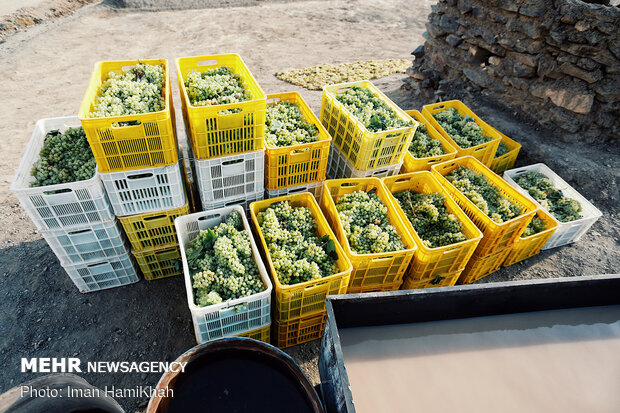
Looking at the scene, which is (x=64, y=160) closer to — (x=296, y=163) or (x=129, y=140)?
(x=129, y=140)

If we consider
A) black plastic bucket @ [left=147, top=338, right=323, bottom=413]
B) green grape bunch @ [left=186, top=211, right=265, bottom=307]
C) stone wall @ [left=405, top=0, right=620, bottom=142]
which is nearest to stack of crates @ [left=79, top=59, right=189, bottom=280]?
green grape bunch @ [left=186, top=211, right=265, bottom=307]

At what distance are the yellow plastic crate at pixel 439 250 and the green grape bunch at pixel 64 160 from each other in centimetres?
310

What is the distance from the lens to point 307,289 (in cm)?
304

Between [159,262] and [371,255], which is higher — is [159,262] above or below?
below

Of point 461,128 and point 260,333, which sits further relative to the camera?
point 461,128

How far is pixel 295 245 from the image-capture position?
3.35 m

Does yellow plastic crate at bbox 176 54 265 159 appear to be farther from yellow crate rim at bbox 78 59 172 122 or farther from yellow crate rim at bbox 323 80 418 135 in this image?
yellow crate rim at bbox 323 80 418 135

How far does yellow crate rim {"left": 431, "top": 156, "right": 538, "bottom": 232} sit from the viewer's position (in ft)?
12.3

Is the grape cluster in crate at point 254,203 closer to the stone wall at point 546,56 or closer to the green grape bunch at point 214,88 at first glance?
the green grape bunch at point 214,88

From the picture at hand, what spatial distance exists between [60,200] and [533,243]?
5363 mm

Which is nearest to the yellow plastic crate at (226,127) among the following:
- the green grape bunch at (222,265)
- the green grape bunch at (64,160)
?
the green grape bunch at (222,265)

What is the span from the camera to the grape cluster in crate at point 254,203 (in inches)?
120

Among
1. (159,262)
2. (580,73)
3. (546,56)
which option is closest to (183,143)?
(159,262)

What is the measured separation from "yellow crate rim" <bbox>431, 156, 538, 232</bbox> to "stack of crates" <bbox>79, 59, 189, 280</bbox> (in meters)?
3.07
